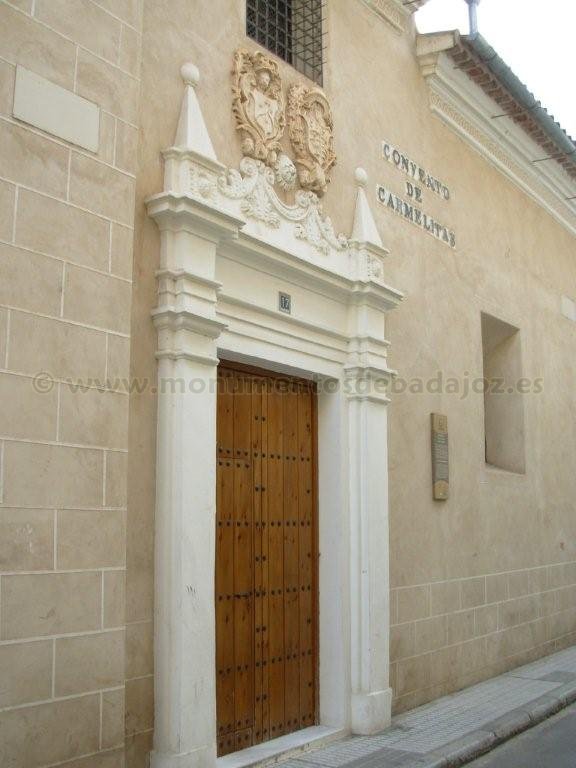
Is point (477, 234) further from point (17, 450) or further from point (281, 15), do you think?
point (17, 450)

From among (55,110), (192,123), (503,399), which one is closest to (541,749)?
(503,399)

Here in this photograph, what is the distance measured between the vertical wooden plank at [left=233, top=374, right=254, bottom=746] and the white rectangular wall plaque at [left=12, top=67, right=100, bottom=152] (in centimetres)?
213

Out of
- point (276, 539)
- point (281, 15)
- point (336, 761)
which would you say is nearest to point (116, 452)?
point (276, 539)

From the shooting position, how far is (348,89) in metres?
7.64

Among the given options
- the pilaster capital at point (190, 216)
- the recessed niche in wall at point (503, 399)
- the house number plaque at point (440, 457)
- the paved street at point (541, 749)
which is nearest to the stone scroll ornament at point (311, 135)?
the pilaster capital at point (190, 216)

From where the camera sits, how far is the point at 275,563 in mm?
6504

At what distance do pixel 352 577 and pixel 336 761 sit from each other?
1366mm

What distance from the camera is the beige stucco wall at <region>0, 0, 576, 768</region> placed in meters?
4.30

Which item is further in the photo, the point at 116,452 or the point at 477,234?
the point at 477,234

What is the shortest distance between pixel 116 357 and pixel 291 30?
142 inches

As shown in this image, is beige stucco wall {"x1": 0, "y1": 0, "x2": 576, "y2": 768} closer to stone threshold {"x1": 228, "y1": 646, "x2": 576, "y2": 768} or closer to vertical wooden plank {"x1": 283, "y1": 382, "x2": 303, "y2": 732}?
stone threshold {"x1": 228, "y1": 646, "x2": 576, "y2": 768}

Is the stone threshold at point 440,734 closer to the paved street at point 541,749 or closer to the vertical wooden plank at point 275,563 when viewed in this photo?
the paved street at point 541,749

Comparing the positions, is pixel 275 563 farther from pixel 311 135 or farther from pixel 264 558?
pixel 311 135

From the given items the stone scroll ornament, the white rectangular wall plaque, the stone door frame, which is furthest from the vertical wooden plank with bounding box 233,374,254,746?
the white rectangular wall plaque
